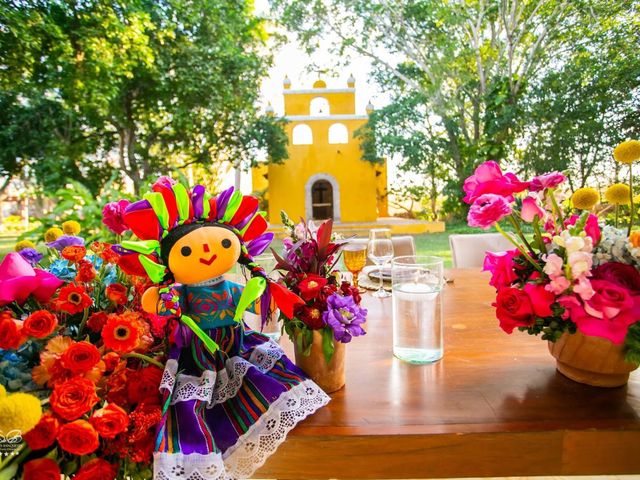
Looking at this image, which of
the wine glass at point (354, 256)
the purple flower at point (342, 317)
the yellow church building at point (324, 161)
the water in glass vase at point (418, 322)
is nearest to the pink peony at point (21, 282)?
the purple flower at point (342, 317)

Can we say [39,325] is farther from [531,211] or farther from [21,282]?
[531,211]

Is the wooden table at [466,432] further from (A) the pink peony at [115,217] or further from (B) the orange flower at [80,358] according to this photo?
(A) the pink peony at [115,217]

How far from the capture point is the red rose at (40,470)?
37cm

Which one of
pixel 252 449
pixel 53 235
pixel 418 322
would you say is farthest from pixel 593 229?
pixel 53 235

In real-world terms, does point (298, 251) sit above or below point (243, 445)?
above

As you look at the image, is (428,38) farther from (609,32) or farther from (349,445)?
(349,445)

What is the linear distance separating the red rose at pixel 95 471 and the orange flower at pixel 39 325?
0.14m

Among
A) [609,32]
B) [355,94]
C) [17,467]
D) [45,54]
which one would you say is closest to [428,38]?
[355,94]

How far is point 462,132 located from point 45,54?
579 centimetres

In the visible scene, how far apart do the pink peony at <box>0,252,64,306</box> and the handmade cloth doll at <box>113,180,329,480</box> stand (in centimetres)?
9

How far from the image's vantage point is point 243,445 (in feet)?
1.54

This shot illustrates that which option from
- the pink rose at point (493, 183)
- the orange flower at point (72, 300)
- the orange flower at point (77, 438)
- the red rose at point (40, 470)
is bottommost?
the red rose at point (40, 470)

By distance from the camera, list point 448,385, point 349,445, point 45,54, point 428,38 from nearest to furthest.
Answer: point 349,445, point 448,385, point 45,54, point 428,38

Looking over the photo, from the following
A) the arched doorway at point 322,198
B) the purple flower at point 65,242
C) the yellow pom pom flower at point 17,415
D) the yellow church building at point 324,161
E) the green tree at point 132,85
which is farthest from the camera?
the arched doorway at point 322,198
